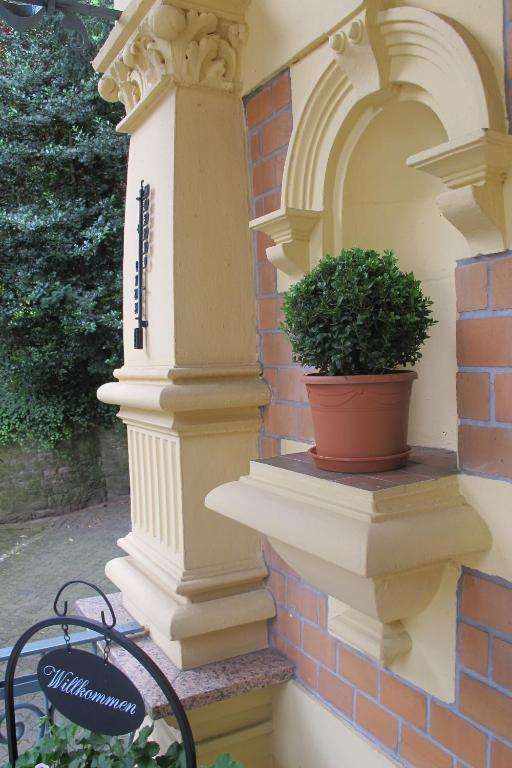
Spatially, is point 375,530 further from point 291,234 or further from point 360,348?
point 291,234

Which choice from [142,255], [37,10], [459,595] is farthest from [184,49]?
[459,595]

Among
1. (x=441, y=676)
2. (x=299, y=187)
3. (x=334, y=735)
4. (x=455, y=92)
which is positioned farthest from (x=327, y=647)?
(x=455, y=92)

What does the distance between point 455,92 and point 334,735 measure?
5.56ft

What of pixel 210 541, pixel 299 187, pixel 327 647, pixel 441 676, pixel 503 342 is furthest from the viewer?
pixel 210 541

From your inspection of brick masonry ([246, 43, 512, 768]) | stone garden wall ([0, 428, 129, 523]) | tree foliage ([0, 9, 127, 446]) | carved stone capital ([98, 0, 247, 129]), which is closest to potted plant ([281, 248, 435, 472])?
brick masonry ([246, 43, 512, 768])

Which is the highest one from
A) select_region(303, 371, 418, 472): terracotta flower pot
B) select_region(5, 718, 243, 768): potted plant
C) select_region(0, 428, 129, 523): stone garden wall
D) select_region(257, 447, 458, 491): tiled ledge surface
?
select_region(303, 371, 418, 472): terracotta flower pot

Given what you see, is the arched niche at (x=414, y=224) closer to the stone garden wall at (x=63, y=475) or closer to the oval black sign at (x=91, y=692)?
the oval black sign at (x=91, y=692)

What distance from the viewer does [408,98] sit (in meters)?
1.41

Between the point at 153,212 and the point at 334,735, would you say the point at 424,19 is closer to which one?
the point at 153,212

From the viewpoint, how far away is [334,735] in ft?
5.82

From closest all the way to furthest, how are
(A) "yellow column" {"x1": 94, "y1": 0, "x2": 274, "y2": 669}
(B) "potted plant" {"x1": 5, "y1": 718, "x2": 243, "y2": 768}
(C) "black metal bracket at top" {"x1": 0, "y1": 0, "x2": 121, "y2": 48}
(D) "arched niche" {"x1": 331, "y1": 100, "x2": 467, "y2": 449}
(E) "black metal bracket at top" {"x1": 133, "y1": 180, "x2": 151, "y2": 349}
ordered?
Result: (D) "arched niche" {"x1": 331, "y1": 100, "x2": 467, "y2": 449} → (B) "potted plant" {"x1": 5, "y1": 718, "x2": 243, "y2": 768} → (A) "yellow column" {"x1": 94, "y1": 0, "x2": 274, "y2": 669} → (E) "black metal bracket at top" {"x1": 133, "y1": 180, "x2": 151, "y2": 349} → (C) "black metal bracket at top" {"x1": 0, "y1": 0, "x2": 121, "y2": 48}

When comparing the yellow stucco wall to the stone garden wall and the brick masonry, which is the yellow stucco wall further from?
the stone garden wall

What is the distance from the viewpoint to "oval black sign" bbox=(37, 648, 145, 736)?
1504 millimetres

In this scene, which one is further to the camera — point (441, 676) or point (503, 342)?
point (441, 676)
